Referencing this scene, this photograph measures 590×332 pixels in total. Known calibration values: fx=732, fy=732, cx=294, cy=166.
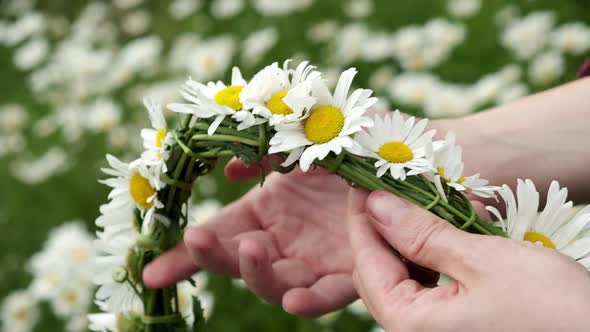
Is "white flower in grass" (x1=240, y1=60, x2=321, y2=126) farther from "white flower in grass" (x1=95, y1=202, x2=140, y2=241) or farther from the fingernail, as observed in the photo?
"white flower in grass" (x1=95, y1=202, x2=140, y2=241)

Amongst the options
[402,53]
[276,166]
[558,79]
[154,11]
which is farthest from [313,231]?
[154,11]

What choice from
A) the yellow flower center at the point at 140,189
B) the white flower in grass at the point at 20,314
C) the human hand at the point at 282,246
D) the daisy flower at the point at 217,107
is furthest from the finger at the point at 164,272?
the white flower in grass at the point at 20,314

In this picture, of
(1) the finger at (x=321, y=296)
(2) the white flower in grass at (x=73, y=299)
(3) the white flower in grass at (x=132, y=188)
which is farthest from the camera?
(2) the white flower in grass at (x=73, y=299)

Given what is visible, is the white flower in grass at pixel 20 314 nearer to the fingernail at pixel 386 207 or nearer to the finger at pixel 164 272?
the finger at pixel 164 272

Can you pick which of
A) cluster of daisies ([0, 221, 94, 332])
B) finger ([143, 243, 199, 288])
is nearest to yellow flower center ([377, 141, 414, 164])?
finger ([143, 243, 199, 288])

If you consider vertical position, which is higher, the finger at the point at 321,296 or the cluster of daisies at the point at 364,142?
the cluster of daisies at the point at 364,142

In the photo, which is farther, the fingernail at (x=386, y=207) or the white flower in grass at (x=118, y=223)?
the white flower in grass at (x=118, y=223)

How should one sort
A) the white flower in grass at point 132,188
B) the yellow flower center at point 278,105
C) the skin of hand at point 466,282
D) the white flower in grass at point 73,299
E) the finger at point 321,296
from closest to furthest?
1. the skin of hand at point 466,282
2. the yellow flower center at point 278,105
3. the white flower in grass at point 132,188
4. the finger at point 321,296
5. the white flower in grass at point 73,299
